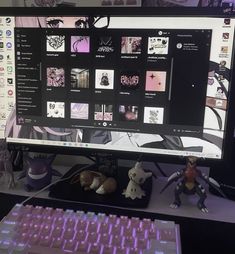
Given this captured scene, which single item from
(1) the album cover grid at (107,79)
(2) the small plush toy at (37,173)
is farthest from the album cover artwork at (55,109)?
(2) the small plush toy at (37,173)

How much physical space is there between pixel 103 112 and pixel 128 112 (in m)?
0.06

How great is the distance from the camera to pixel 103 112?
71 centimetres

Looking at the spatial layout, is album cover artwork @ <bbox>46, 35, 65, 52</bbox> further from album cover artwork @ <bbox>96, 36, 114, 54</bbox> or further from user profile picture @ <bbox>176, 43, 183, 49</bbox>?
user profile picture @ <bbox>176, 43, 183, 49</bbox>

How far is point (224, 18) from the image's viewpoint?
24.9 inches

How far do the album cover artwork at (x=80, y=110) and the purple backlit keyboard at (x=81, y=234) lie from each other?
0.22 meters

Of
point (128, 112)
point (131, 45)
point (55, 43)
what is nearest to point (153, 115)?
point (128, 112)

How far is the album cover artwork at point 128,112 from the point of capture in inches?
27.4

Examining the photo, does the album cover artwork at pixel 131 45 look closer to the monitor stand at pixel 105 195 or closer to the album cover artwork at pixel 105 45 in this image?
the album cover artwork at pixel 105 45

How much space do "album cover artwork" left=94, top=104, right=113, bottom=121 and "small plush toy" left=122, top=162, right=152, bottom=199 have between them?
12cm

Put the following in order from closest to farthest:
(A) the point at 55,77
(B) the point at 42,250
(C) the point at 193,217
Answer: (B) the point at 42,250 < (C) the point at 193,217 < (A) the point at 55,77

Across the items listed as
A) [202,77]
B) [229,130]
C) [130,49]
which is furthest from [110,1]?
[229,130]

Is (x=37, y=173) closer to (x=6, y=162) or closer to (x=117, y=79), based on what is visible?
(x=6, y=162)

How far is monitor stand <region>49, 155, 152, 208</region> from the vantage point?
649 mm

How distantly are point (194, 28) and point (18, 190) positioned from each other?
512mm
